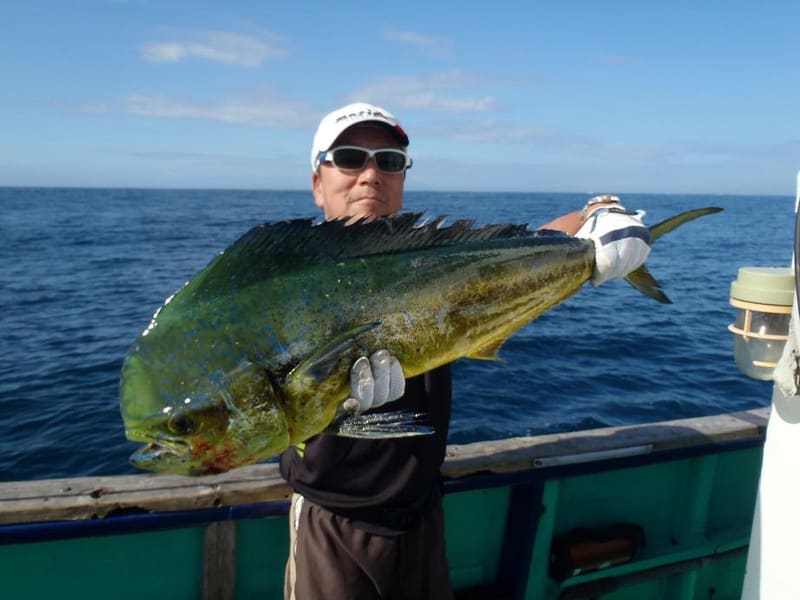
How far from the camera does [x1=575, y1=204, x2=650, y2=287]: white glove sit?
2426 mm

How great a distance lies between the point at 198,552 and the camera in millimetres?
3191

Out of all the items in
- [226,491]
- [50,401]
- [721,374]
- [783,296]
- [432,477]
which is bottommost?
[50,401]

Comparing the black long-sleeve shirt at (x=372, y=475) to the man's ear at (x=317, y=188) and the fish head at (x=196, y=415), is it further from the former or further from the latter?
the man's ear at (x=317, y=188)

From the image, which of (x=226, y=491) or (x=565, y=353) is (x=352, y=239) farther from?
(x=565, y=353)

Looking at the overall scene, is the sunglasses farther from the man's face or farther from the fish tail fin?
the fish tail fin

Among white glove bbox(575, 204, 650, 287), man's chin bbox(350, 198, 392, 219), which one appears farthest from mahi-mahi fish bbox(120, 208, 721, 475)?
man's chin bbox(350, 198, 392, 219)

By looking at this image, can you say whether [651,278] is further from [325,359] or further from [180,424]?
[180,424]

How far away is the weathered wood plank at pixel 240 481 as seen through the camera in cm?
273

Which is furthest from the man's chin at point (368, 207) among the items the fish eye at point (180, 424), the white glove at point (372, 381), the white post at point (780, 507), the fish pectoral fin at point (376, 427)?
the white post at point (780, 507)

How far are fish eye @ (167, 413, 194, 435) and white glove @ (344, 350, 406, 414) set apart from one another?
467mm

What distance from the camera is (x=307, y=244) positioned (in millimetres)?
1921

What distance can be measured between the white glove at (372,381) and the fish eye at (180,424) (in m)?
0.47

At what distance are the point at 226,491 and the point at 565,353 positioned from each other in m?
10.9

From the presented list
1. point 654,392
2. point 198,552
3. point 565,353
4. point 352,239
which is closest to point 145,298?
point 565,353
